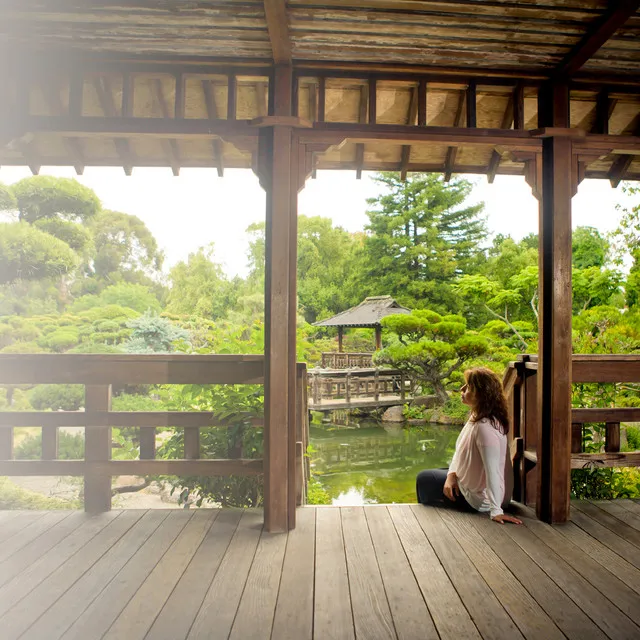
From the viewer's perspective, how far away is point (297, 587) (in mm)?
2156

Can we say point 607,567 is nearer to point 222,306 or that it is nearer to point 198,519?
point 198,519

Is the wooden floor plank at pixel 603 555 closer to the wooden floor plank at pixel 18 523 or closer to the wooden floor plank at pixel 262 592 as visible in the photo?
the wooden floor plank at pixel 262 592

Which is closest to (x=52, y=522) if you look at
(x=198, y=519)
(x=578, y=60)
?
(x=198, y=519)

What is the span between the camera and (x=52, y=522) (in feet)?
9.56

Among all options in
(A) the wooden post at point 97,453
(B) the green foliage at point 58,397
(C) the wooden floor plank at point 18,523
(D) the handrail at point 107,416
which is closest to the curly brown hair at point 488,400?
(D) the handrail at point 107,416

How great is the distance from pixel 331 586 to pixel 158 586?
2.28ft

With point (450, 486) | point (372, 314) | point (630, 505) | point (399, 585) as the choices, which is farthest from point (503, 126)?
point (372, 314)

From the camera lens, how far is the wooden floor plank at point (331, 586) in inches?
72.4

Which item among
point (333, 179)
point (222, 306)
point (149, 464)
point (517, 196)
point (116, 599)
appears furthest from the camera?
point (333, 179)

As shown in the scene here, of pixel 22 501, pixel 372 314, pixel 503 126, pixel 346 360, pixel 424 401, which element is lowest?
pixel 424 401

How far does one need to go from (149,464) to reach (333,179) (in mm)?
26575

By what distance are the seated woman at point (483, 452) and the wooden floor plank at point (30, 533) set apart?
2.17 m

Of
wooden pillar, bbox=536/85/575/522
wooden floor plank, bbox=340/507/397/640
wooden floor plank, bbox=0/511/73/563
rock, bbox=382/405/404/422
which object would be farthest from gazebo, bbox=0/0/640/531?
rock, bbox=382/405/404/422

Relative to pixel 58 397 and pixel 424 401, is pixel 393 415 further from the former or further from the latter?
pixel 58 397
